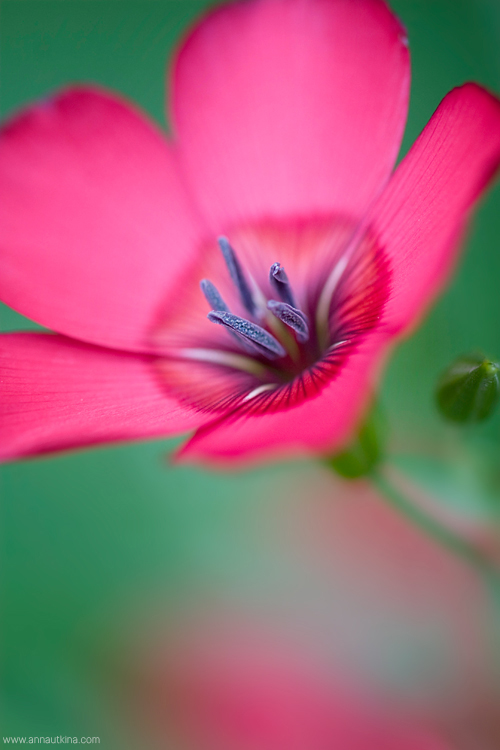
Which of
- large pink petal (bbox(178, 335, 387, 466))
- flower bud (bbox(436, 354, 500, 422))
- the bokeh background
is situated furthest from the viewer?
the bokeh background

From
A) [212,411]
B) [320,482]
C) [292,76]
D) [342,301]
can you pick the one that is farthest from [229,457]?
[320,482]

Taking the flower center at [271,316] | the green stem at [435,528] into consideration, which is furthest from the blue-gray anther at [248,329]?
the green stem at [435,528]

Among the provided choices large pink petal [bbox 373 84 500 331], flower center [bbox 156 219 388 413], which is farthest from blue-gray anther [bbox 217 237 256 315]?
large pink petal [bbox 373 84 500 331]

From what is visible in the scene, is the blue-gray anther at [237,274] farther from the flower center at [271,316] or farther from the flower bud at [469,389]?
the flower bud at [469,389]

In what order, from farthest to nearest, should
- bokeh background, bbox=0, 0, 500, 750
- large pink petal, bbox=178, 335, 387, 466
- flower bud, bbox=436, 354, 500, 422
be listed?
bokeh background, bbox=0, 0, 500, 750, flower bud, bbox=436, 354, 500, 422, large pink petal, bbox=178, 335, 387, 466

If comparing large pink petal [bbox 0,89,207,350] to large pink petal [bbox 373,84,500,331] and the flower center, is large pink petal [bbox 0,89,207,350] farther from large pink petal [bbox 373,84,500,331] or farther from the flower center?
large pink petal [bbox 373,84,500,331]

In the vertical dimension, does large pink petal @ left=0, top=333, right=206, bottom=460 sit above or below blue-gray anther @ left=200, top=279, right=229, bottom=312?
below

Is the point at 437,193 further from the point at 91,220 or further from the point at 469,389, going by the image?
the point at 91,220
